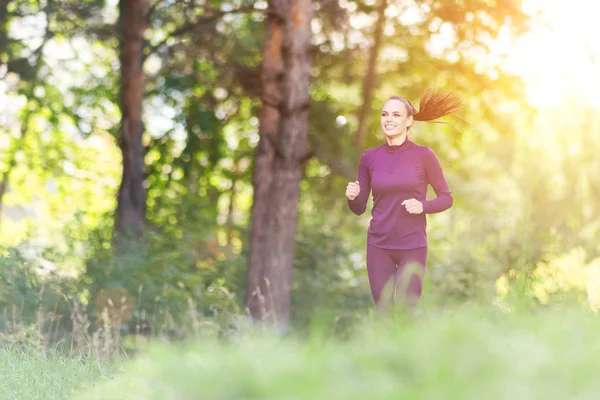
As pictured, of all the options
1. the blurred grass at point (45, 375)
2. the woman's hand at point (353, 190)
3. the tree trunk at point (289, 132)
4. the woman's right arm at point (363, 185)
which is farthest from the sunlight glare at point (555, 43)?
the blurred grass at point (45, 375)

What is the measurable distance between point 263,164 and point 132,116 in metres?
3.26

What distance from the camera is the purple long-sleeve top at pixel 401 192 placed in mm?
6820

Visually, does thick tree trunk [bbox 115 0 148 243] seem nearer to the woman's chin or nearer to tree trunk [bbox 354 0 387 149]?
tree trunk [bbox 354 0 387 149]

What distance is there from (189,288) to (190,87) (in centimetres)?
643

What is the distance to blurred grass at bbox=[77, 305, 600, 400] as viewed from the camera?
282 centimetres

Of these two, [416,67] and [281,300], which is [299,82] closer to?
[281,300]

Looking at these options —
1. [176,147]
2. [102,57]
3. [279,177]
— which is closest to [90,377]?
[279,177]

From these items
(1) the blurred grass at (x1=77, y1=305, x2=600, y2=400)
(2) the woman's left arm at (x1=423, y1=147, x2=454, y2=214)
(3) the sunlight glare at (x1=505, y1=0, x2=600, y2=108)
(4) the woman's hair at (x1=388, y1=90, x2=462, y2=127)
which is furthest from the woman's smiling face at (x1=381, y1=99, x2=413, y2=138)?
(3) the sunlight glare at (x1=505, y1=0, x2=600, y2=108)

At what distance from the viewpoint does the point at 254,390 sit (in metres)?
2.96

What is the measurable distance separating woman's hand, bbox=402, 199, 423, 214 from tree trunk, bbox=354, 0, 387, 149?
12683 millimetres

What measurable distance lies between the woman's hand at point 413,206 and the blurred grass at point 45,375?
88.0 inches

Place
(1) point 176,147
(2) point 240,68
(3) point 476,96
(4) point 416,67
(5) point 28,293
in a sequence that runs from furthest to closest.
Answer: (1) point 176,147 < (4) point 416,67 < (3) point 476,96 < (2) point 240,68 < (5) point 28,293

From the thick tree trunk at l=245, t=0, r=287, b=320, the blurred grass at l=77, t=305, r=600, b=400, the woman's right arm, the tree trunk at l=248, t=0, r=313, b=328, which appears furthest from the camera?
the thick tree trunk at l=245, t=0, r=287, b=320

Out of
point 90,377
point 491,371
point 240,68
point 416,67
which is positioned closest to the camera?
point 491,371
